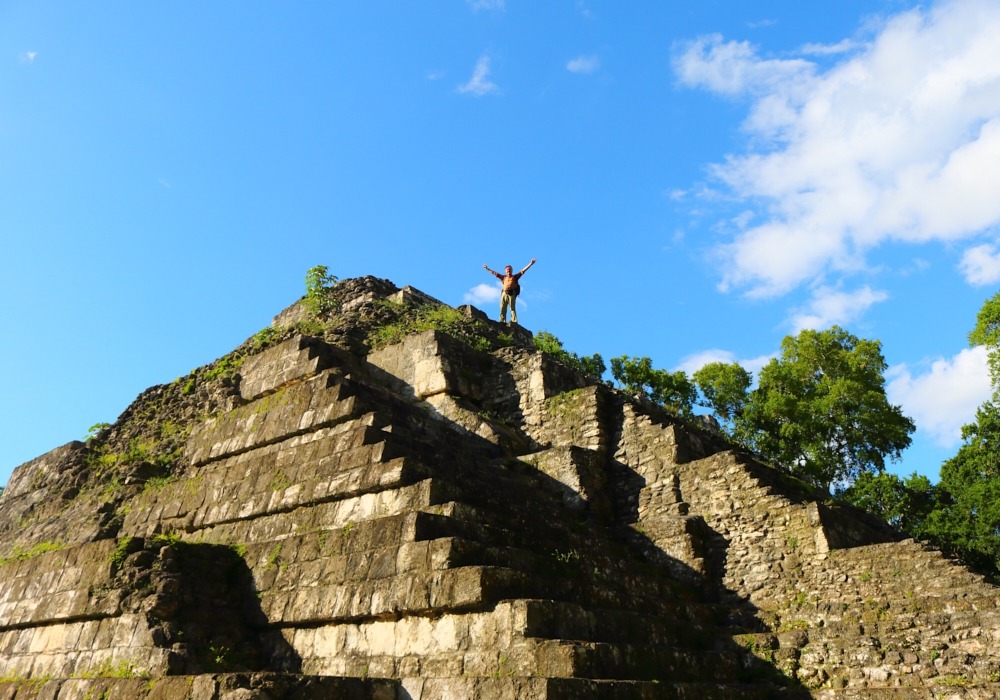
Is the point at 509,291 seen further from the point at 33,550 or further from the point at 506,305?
the point at 33,550

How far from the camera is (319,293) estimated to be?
1950 cm

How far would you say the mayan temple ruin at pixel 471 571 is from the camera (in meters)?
7.20

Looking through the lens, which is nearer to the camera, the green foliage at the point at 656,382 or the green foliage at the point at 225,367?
the green foliage at the point at 225,367

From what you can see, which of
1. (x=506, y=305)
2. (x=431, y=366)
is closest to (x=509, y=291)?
(x=506, y=305)

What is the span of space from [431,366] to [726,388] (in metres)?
21.6

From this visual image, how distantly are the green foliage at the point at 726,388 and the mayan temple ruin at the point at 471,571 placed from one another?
1825 cm

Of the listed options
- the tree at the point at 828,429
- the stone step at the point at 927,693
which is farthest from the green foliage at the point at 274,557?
the tree at the point at 828,429

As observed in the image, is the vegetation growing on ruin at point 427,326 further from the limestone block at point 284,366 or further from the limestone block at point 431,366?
the limestone block at point 284,366

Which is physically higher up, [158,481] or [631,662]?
[158,481]

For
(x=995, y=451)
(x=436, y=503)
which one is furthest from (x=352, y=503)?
(x=995, y=451)

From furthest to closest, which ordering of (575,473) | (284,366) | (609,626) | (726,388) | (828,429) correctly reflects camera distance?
(726,388) < (828,429) < (284,366) < (575,473) < (609,626)

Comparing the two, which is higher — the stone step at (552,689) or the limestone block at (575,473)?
the limestone block at (575,473)

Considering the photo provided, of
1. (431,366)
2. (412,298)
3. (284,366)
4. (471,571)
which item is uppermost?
(412,298)

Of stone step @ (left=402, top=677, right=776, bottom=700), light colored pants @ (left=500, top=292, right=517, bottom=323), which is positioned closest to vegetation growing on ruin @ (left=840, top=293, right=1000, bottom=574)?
light colored pants @ (left=500, top=292, right=517, bottom=323)
